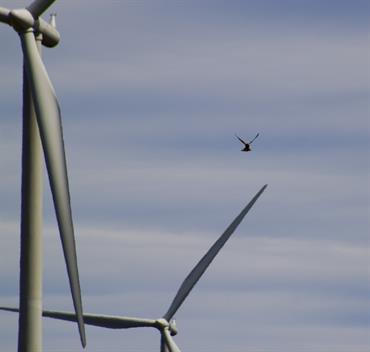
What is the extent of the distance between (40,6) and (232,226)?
66.1 feet

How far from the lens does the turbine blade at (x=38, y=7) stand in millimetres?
47812

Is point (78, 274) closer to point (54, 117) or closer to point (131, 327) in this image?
point (54, 117)

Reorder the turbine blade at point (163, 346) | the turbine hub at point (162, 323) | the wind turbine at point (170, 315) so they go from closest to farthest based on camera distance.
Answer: the wind turbine at point (170, 315) → the turbine blade at point (163, 346) → the turbine hub at point (162, 323)

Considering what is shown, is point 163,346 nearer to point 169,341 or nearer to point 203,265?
point 169,341

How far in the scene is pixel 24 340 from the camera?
44.9 metres

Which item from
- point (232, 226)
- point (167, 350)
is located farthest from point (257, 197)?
point (167, 350)

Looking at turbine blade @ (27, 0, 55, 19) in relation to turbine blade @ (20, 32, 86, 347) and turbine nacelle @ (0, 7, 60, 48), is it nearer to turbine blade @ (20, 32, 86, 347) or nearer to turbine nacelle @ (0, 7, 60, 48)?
turbine nacelle @ (0, 7, 60, 48)

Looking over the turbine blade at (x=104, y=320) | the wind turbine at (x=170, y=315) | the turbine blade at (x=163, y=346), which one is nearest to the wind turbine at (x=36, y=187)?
the wind turbine at (x=170, y=315)

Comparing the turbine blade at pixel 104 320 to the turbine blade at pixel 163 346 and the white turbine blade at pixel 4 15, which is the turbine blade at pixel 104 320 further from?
the white turbine blade at pixel 4 15

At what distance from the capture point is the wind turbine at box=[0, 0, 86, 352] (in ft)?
142

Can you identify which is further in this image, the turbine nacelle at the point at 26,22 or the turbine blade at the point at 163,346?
the turbine blade at the point at 163,346

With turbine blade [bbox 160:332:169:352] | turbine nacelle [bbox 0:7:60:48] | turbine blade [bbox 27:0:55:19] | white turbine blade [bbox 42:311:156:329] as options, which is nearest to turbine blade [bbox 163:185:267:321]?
white turbine blade [bbox 42:311:156:329]

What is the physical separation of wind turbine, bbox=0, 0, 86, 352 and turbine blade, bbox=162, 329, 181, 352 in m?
23.4

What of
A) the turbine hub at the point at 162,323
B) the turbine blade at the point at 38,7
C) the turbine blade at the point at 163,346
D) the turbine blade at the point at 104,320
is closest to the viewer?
the turbine blade at the point at 38,7
